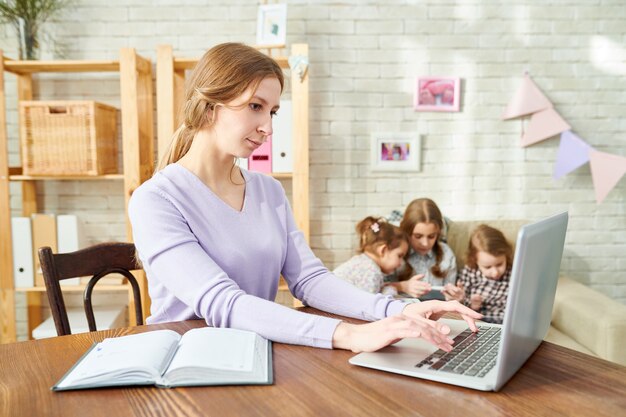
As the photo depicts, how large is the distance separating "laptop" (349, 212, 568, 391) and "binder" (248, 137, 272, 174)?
73.8 inches

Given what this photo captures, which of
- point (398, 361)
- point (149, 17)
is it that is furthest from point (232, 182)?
point (149, 17)

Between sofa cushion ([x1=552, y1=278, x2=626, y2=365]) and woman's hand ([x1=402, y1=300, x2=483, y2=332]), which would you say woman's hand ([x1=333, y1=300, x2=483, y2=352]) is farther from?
sofa cushion ([x1=552, y1=278, x2=626, y2=365])

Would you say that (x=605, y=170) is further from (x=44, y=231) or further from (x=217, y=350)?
(x=44, y=231)

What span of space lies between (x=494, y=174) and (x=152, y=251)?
239 centimetres

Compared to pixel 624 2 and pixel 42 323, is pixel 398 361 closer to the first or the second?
pixel 42 323

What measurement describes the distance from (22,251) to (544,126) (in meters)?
2.72

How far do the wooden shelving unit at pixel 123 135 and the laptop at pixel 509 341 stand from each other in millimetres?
2037

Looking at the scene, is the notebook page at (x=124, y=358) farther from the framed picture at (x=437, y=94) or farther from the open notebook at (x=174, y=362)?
the framed picture at (x=437, y=94)

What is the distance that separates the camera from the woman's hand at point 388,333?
3.16ft

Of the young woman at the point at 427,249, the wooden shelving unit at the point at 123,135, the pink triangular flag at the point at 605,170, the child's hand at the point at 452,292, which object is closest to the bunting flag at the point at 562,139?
the pink triangular flag at the point at 605,170

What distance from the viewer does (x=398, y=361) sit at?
96 centimetres

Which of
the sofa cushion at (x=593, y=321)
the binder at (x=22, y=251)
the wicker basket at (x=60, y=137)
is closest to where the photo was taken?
the sofa cushion at (x=593, y=321)

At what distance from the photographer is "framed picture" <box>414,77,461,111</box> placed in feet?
10.2

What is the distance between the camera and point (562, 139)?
122 inches
